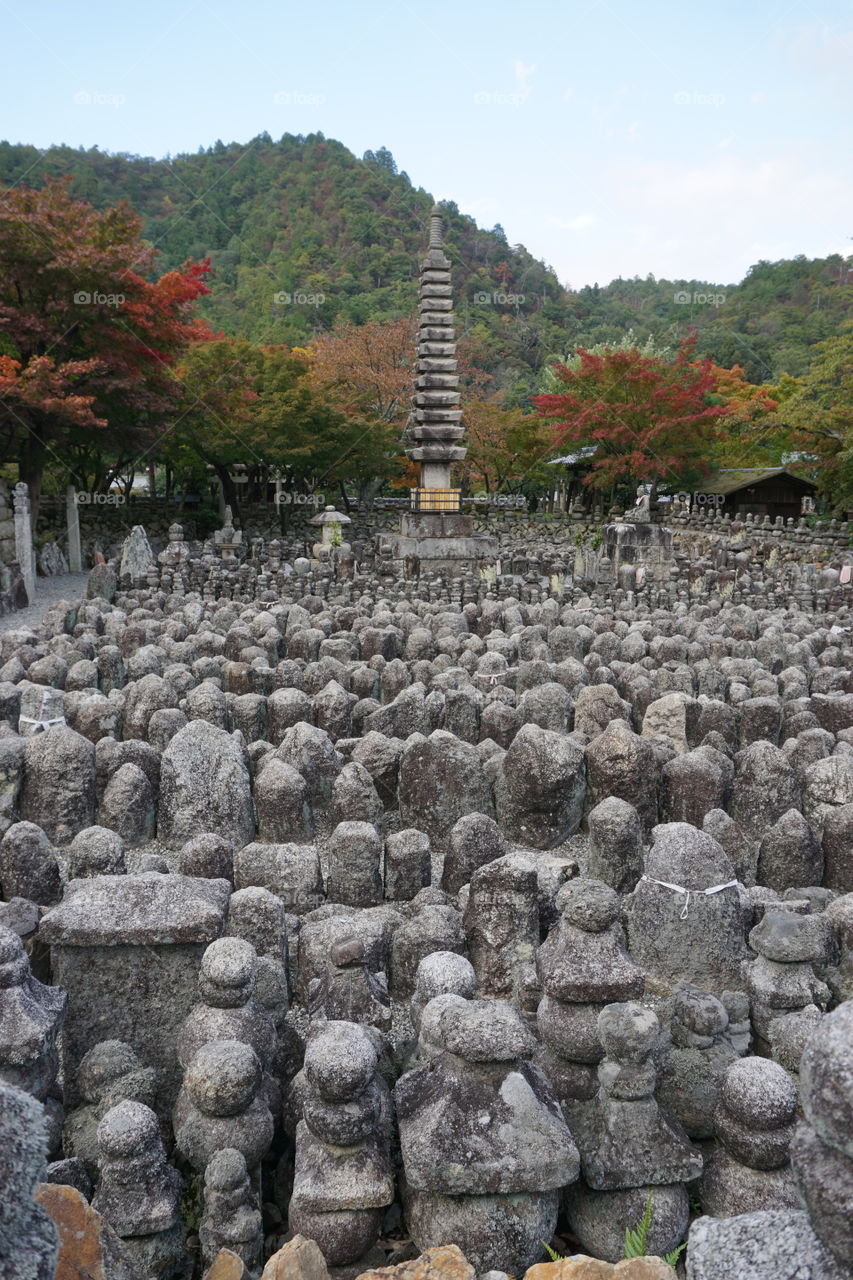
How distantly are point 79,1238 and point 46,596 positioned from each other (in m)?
15.8

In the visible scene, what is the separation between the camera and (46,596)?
54.2 ft

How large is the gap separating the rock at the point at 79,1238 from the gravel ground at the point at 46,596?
34.7 feet

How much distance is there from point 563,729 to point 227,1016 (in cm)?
440

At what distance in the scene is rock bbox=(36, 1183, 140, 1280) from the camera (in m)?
2.09

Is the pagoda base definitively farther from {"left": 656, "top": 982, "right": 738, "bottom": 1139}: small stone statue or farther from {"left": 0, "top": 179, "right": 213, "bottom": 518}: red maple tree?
{"left": 656, "top": 982, "right": 738, "bottom": 1139}: small stone statue

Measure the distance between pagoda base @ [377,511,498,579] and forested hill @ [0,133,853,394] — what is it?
1756cm

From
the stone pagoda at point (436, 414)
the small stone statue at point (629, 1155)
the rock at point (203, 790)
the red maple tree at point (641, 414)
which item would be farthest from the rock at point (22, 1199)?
the red maple tree at point (641, 414)

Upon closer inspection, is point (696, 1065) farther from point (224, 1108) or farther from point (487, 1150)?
point (224, 1108)

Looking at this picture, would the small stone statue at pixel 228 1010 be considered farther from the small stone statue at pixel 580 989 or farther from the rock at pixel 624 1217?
the rock at pixel 624 1217

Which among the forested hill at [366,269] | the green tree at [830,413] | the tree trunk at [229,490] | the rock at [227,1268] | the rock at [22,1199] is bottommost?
the rock at [227,1268]

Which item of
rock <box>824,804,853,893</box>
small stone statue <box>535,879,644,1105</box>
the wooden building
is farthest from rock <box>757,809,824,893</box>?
the wooden building

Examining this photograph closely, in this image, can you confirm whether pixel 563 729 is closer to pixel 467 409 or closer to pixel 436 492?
Result: pixel 436 492

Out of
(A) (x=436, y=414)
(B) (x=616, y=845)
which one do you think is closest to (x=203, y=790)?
(B) (x=616, y=845)

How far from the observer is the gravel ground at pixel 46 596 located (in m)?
13.6
